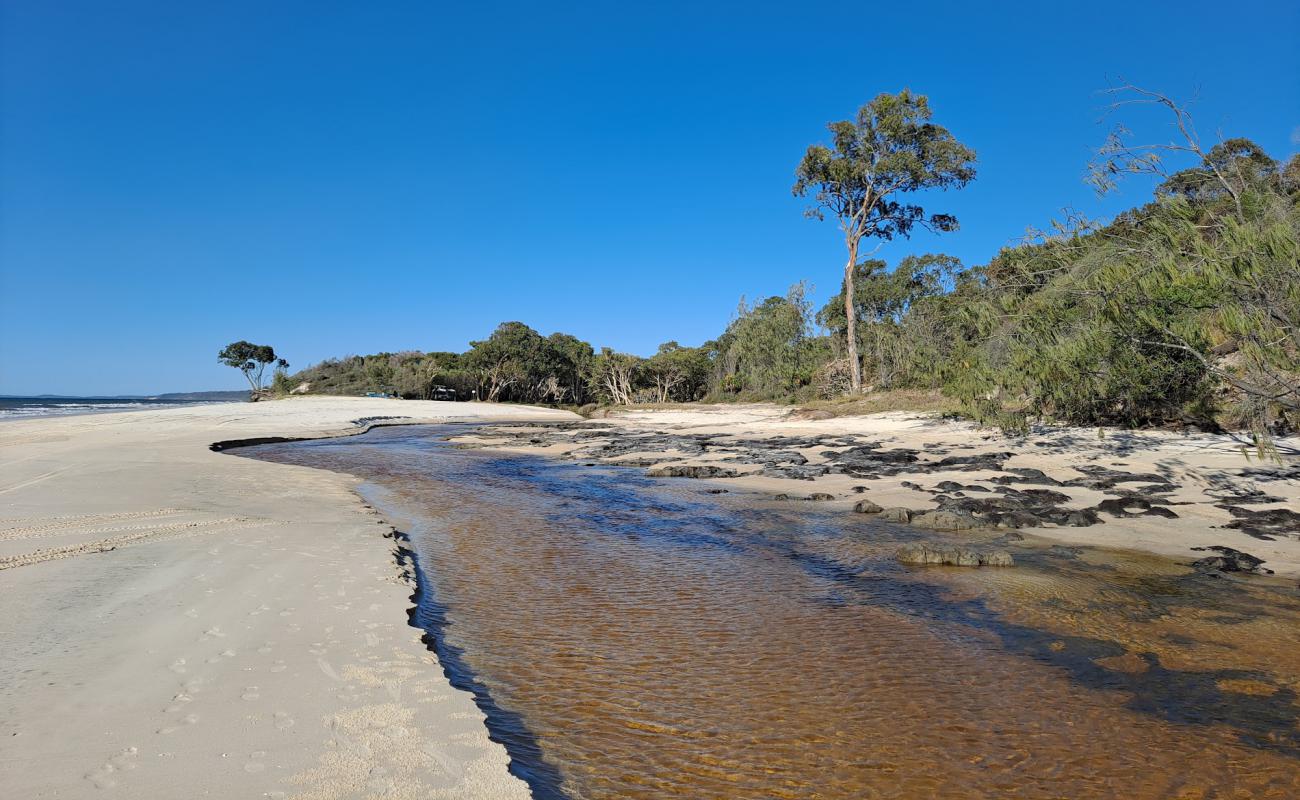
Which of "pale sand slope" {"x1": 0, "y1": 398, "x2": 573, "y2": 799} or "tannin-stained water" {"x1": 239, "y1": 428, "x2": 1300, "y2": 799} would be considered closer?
"pale sand slope" {"x1": 0, "y1": 398, "x2": 573, "y2": 799}

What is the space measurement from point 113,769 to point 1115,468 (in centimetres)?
1612

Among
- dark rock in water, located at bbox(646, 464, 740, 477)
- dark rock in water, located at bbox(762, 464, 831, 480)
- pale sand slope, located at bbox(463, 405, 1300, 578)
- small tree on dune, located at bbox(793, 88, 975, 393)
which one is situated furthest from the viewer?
small tree on dune, located at bbox(793, 88, 975, 393)

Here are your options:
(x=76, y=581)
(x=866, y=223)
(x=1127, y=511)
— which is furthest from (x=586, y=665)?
(x=866, y=223)

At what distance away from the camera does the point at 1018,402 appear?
17.8 meters

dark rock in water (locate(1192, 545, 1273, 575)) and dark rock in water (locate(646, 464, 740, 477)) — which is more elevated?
dark rock in water (locate(646, 464, 740, 477))

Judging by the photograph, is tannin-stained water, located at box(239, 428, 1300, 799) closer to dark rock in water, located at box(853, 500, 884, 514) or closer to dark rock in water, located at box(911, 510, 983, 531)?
dark rock in water, located at box(911, 510, 983, 531)

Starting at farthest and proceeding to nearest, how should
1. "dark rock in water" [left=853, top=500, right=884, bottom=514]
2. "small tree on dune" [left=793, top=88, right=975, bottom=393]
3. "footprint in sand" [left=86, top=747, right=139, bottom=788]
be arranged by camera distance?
"small tree on dune" [left=793, top=88, right=975, bottom=393]
"dark rock in water" [left=853, top=500, right=884, bottom=514]
"footprint in sand" [left=86, top=747, right=139, bottom=788]

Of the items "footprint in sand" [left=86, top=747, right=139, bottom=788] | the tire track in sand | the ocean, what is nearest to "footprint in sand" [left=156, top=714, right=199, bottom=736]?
"footprint in sand" [left=86, top=747, right=139, bottom=788]

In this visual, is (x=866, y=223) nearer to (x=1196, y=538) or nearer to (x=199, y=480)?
(x=1196, y=538)

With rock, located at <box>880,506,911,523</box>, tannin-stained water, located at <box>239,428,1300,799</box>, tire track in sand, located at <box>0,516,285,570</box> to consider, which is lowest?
tannin-stained water, located at <box>239,428,1300,799</box>

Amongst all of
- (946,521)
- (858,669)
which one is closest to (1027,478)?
(946,521)

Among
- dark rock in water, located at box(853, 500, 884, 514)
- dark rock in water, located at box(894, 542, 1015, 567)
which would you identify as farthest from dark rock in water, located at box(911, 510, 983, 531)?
dark rock in water, located at box(894, 542, 1015, 567)

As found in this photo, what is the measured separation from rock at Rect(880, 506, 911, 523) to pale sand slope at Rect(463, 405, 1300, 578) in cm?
89

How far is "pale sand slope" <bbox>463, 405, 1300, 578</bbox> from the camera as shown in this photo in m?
8.94
